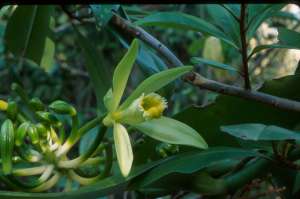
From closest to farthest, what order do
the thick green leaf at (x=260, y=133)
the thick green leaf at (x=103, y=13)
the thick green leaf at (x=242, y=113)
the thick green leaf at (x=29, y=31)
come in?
the thick green leaf at (x=260, y=133) < the thick green leaf at (x=242, y=113) < the thick green leaf at (x=103, y=13) < the thick green leaf at (x=29, y=31)

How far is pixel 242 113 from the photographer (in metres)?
0.53

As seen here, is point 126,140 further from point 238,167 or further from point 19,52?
point 19,52

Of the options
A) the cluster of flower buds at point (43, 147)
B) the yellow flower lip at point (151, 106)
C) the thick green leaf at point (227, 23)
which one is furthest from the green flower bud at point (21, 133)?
the thick green leaf at point (227, 23)

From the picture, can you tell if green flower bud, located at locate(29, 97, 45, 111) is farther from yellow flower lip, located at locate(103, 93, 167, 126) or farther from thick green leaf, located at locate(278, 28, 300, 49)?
thick green leaf, located at locate(278, 28, 300, 49)

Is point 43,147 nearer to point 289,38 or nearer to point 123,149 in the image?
point 123,149

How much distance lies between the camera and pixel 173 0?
428 mm

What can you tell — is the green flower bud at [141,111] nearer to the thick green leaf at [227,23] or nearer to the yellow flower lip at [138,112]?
the yellow flower lip at [138,112]

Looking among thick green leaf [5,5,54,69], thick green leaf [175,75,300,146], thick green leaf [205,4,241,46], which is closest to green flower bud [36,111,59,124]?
thick green leaf [175,75,300,146]

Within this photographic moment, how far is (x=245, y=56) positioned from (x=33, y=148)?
9.0 inches

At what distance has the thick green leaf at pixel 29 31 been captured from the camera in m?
0.85

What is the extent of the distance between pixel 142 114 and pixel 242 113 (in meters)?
0.12

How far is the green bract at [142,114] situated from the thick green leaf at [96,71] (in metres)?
0.16

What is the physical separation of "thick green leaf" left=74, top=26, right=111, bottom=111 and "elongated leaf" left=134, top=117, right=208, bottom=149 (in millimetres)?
163

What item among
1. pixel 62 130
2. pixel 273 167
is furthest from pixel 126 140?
pixel 273 167
